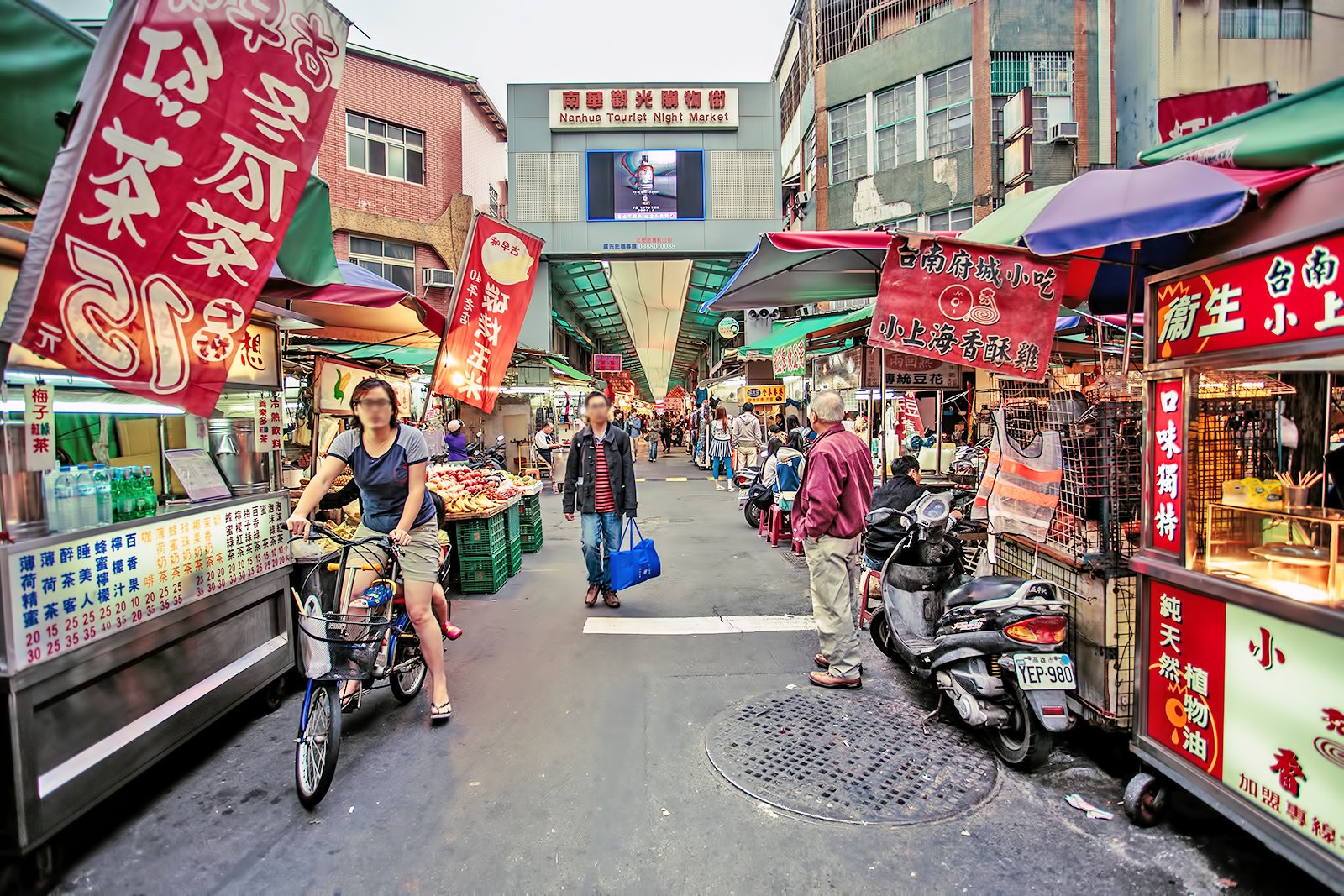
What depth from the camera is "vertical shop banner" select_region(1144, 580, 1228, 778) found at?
9.23 ft

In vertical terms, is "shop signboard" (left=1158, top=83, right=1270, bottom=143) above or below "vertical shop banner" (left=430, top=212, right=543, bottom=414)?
above

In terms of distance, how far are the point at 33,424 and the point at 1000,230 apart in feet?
17.1

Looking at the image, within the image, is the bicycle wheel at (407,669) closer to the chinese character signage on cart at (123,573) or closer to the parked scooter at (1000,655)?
the chinese character signage on cart at (123,573)

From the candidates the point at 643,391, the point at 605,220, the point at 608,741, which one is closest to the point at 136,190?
the point at 608,741

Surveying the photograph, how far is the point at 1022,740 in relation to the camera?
11.5 feet

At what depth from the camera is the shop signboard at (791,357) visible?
9.15 meters

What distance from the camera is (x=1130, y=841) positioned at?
2.90 m

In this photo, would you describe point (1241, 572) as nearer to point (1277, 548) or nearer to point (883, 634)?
point (1277, 548)

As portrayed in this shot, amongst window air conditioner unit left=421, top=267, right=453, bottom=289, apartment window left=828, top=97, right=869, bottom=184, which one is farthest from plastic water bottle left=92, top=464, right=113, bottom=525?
apartment window left=828, top=97, right=869, bottom=184

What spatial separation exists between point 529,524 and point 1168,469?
7.58 metres

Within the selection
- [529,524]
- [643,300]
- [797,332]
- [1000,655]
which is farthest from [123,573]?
[643,300]

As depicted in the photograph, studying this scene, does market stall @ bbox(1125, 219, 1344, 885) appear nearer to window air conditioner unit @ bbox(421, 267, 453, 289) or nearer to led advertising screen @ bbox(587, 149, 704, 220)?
led advertising screen @ bbox(587, 149, 704, 220)

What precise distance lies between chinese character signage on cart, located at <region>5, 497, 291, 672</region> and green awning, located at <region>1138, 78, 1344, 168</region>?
5.45 m

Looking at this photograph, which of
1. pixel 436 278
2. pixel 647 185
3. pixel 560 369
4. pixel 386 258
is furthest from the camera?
pixel 647 185
